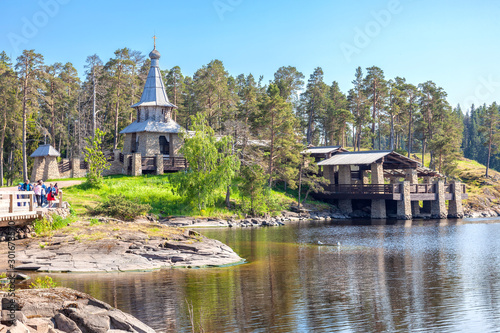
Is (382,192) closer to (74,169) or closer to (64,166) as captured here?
(74,169)

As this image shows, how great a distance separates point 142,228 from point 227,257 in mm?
6286

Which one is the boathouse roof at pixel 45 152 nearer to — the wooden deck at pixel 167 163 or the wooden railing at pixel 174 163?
the wooden deck at pixel 167 163

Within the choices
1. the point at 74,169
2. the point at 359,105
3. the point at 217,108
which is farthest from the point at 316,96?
the point at 74,169

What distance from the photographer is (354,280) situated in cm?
2027

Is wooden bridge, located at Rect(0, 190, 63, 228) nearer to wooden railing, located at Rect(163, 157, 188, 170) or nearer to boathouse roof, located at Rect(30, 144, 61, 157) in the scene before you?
boathouse roof, located at Rect(30, 144, 61, 157)

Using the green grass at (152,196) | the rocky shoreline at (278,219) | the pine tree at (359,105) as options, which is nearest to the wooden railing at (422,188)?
the rocky shoreline at (278,219)

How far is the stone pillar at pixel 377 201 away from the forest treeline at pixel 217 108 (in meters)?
9.01

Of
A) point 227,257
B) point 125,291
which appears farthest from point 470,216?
point 125,291

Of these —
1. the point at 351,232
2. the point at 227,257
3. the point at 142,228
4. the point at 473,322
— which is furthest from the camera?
the point at 351,232

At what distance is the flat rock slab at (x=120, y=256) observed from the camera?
2120 cm

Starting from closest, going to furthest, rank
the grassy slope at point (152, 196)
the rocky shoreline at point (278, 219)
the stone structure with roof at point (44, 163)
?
the rocky shoreline at point (278, 219)
the grassy slope at point (152, 196)
the stone structure with roof at point (44, 163)

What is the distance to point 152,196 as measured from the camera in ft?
153

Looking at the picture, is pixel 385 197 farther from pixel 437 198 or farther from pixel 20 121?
pixel 20 121

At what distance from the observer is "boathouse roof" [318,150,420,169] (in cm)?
5516
